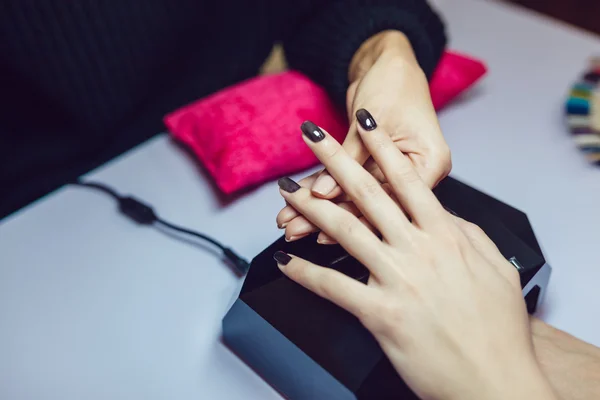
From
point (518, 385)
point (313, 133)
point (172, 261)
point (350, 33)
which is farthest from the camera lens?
point (350, 33)

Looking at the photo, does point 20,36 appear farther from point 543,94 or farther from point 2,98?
point 543,94

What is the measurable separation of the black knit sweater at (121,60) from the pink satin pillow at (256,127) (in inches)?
1.7

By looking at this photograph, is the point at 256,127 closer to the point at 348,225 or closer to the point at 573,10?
the point at 348,225

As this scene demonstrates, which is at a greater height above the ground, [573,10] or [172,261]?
[172,261]

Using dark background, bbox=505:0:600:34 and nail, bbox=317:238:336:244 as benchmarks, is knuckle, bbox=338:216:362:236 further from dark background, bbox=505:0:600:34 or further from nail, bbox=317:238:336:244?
dark background, bbox=505:0:600:34

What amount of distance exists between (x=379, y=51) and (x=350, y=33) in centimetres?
7

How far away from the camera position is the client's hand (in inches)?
17.1

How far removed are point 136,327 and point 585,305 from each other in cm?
48

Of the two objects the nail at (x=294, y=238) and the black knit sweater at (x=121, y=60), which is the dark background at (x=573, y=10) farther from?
the nail at (x=294, y=238)

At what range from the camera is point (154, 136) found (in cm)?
85

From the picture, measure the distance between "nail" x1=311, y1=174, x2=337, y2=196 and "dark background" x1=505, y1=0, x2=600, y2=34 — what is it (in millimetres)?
1513

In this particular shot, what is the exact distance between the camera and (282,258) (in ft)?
1.69

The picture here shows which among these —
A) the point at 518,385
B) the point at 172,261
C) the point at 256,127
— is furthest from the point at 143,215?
the point at 518,385

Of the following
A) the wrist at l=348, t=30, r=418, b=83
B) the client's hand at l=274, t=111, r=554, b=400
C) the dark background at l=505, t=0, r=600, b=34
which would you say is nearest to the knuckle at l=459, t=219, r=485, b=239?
the client's hand at l=274, t=111, r=554, b=400
